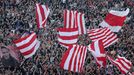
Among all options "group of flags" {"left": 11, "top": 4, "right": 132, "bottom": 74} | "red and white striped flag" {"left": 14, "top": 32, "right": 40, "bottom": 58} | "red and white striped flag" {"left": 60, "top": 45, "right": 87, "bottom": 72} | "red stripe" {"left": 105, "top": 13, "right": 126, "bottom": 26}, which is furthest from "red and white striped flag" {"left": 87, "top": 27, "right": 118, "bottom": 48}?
"red and white striped flag" {"left": 14, "top": 32, "right": 40, "bottom": 58}

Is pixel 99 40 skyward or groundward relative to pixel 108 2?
skyward

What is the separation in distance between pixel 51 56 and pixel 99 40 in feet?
12.6

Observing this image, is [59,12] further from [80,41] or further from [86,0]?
[80,41]

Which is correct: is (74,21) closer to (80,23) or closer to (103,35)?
(80,23)

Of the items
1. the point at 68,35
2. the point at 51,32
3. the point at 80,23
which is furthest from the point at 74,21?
the point at 51,32

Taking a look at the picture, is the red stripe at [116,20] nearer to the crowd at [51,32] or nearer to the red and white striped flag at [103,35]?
the red and white striped flag at [103,35]

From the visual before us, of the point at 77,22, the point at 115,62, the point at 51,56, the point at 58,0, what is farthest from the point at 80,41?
the point at 58,0

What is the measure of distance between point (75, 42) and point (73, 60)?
1216 millimetres

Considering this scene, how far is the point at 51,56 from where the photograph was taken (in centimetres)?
2225

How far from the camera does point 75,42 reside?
755 inches

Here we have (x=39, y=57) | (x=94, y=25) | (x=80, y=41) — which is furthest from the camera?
(x=94, y=25)

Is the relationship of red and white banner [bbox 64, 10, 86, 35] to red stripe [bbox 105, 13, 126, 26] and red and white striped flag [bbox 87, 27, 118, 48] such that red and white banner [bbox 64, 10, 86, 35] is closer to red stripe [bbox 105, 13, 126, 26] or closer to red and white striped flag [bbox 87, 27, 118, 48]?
red and white striped flag [bbox 87, 27, 118, 48]

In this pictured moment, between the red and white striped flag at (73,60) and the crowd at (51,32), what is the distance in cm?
239

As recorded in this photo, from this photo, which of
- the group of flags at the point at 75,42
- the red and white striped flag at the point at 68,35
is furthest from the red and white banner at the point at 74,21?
the red and white striped flag at the point at 68,35
